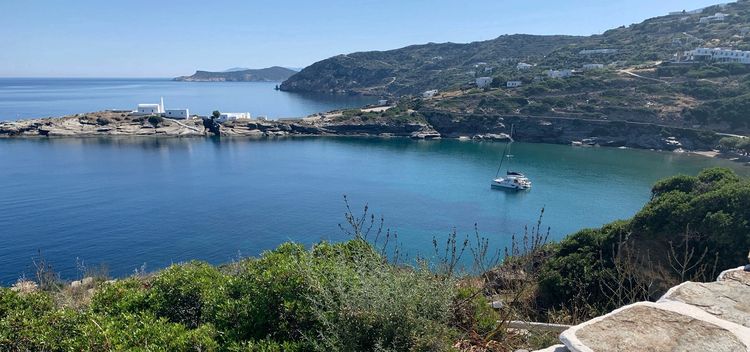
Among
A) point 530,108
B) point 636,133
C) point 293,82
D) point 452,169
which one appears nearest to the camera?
point 452,169

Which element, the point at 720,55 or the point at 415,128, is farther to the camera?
the point at 720,55

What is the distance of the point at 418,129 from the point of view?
71.6m

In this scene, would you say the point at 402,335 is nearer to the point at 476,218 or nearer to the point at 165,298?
the point at 165,298

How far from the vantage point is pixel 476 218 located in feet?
112

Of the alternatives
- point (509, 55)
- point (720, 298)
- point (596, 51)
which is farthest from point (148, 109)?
point (509, 55)

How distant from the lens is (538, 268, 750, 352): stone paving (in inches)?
126

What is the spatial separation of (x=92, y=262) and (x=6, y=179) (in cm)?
2468

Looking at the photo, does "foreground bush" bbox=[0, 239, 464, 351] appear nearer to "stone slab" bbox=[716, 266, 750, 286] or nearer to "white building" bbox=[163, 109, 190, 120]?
"stone slab" bbox=[716, 266, 750, 286]

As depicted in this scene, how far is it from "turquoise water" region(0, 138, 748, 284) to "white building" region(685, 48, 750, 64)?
30271 millimetres

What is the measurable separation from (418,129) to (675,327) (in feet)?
226

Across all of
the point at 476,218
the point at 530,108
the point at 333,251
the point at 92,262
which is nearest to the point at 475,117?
the point at 530,108

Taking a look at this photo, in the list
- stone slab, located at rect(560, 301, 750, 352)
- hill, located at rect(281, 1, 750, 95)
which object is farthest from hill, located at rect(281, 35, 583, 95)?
stone slab, located at rect(560, 301, 750, 352)

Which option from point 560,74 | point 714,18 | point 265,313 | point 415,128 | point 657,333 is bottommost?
point 415,128

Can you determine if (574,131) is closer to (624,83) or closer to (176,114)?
(624,83)
